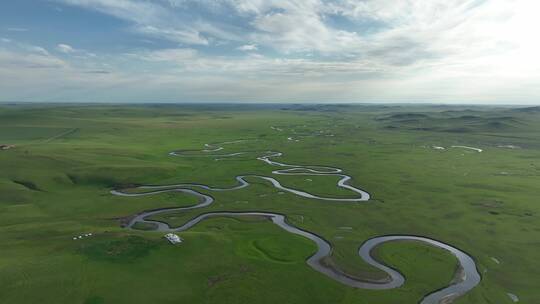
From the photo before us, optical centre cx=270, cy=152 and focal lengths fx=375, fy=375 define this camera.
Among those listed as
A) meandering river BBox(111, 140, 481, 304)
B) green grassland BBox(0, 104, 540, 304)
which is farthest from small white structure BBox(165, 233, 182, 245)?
meandering river BBox(111, 140, 481, 304)

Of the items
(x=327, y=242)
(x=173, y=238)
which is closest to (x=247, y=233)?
(x=173, y=238)

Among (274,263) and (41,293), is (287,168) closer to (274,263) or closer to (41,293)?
(274,263)

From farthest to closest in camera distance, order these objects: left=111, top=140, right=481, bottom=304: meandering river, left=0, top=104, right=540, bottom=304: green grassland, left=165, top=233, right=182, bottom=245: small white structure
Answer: left=165, top=233, right=182, bottom=245: small white structure
left=111, top=140, right=481, bottom=304: meandering river
left=0, top=104, right=540, bottom=304: green grassland

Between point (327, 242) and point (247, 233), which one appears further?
point (247, 233)

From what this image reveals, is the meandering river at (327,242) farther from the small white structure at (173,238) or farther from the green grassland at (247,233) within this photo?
the small white structure at (173,238)

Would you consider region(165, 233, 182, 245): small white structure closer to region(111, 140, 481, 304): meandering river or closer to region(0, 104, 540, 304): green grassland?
region(0, 104, 540, 304): green grassland

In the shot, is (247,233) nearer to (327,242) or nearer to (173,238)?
Answer: (173,238)

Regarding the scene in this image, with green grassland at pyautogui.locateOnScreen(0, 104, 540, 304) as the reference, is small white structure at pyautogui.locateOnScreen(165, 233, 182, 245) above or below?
above

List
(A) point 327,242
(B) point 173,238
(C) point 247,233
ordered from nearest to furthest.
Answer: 1. (B) point 173,238
2. (A) point 327,242
3. (C) point 247,233

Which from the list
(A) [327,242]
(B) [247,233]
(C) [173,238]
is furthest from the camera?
(B) [247,233]

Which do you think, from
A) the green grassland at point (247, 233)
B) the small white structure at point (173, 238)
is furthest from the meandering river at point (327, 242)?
the small white structure at point (173, 238)

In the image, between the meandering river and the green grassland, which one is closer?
the green grassland
